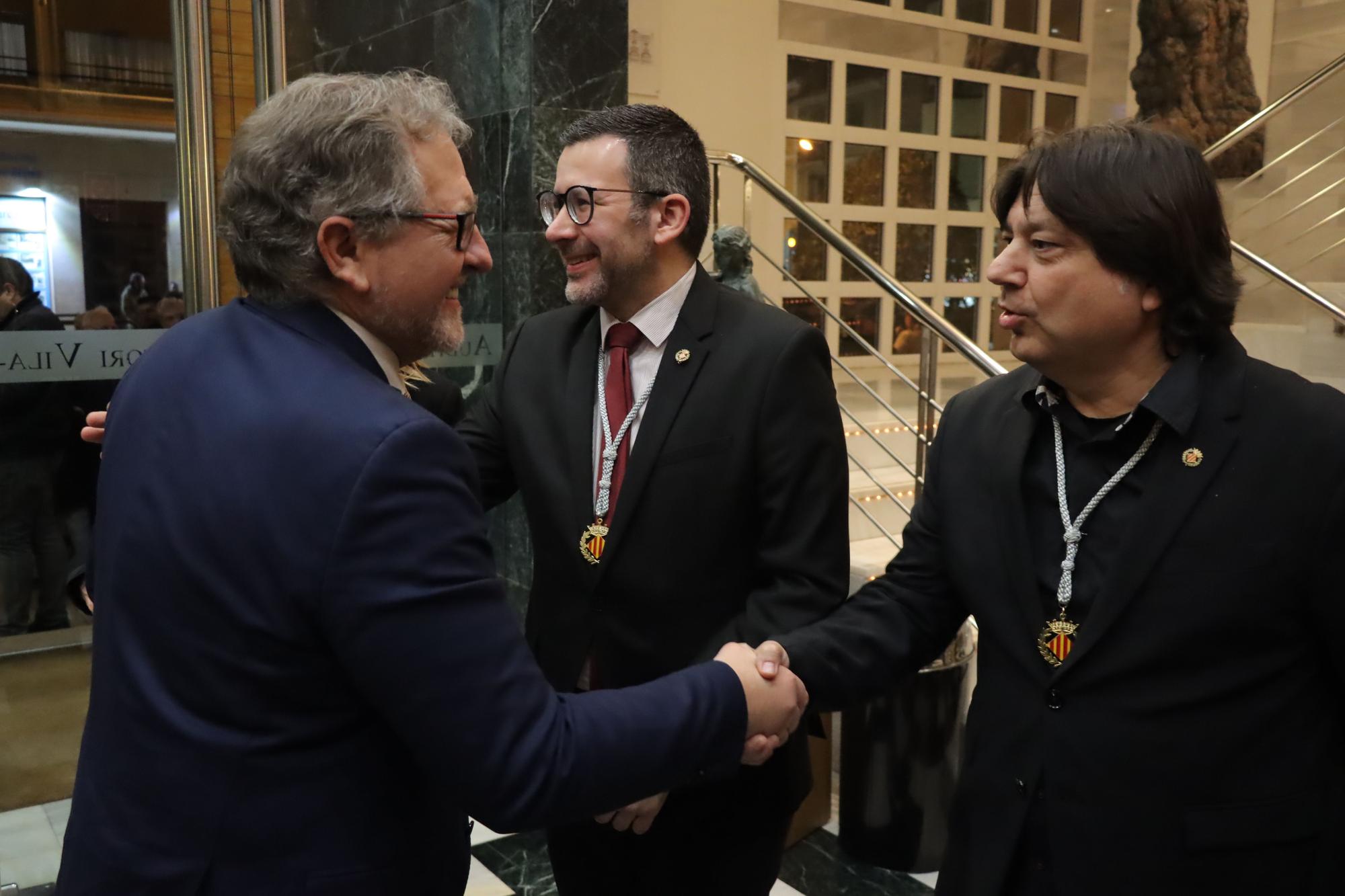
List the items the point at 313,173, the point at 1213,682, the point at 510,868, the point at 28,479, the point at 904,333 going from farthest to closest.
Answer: the point at 904,333, the point at 510,868, the point at 28,479, the point at 1213,682, the point at 313,173

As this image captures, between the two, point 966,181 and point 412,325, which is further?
point 966,181

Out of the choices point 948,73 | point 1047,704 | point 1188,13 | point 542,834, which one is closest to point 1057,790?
point 1047,704

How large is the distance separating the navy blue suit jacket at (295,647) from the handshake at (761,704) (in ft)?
0.94

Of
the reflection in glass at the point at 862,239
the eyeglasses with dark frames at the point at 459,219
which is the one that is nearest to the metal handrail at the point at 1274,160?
the reflection in glass at the point at 862,239

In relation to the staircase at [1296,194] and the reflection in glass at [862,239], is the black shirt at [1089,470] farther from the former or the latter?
the reflection in glass at [862,239]

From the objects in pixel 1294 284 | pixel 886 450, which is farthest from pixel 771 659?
pixel 1294 284

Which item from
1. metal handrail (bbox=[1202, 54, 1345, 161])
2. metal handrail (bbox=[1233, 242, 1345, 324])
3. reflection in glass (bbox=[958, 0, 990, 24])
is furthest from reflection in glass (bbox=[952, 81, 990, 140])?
metal handrail (bbox=[1233, 242, 1345, 324])

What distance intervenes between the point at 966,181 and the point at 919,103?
69 cm

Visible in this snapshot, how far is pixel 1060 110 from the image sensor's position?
8.73 meters

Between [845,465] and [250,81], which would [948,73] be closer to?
[250,81]

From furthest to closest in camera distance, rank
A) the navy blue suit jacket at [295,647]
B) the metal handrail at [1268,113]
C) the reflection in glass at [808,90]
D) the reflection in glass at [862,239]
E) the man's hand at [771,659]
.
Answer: the reflection in glass at [862,239]
the reflection in glass at [808,90]
the metal handrail at [1268,113]
the man's hand at [771,659]
the navy blue suit jacket at [295,647]

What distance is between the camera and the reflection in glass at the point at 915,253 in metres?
8.01

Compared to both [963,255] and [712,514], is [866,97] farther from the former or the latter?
[712,514]

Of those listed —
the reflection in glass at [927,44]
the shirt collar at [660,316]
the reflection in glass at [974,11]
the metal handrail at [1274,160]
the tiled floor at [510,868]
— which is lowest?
the tiled floor at [510,868]
